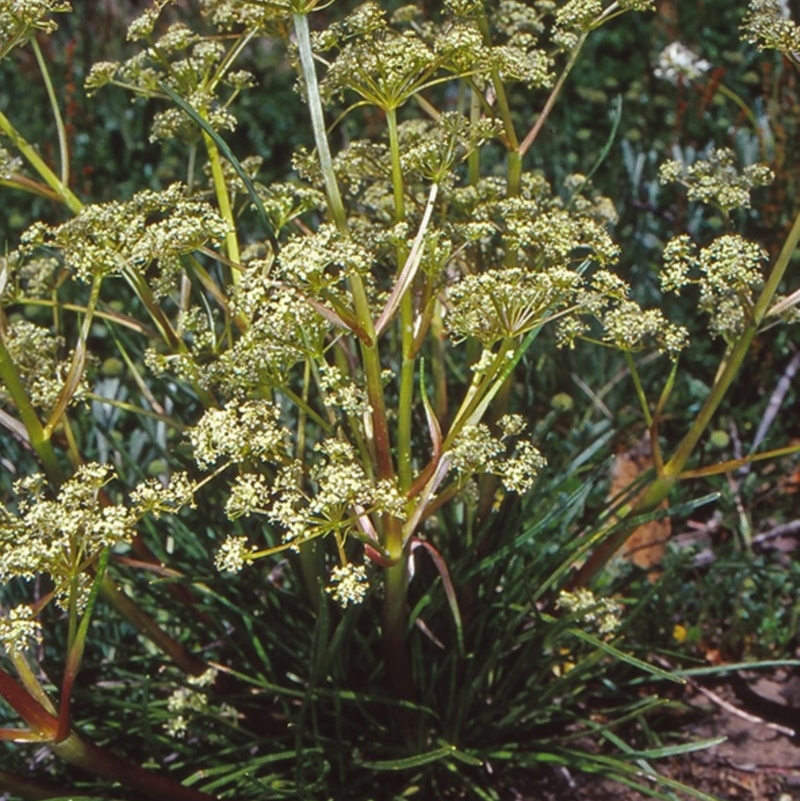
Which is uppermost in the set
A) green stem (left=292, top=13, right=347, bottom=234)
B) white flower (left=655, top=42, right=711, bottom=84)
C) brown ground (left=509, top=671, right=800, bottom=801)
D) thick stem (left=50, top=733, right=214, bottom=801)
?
green stem (left=292, top=13, right=347, bottom=234)

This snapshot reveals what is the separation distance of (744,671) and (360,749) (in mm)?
1095

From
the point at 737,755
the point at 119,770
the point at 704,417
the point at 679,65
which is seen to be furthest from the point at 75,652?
the point at 679,65

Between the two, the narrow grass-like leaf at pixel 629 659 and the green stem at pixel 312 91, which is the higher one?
the green stem at pixel 312 91

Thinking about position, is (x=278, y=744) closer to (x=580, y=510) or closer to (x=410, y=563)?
(x=410, y=563)

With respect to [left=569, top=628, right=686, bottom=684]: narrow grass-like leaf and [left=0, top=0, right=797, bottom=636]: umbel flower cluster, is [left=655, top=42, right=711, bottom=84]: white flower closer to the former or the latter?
[left=0, top=0, right=797, bottom=636]: umbel flower cluster

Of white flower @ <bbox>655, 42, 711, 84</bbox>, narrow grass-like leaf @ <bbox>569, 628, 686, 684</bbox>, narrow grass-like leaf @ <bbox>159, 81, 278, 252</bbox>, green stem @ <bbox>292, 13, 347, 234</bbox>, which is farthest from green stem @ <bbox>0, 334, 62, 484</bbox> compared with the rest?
white flower @ <bbox>655, 42, 711, 84</bbox>

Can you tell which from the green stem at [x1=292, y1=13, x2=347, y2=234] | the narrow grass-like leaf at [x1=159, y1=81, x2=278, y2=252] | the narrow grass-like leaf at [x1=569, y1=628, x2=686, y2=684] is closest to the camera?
the green stem at [x1=292, y1=13, x2=347, y2=234]

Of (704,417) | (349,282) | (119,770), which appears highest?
(349,282)

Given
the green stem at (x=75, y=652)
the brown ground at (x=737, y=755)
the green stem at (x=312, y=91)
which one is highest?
the green stem at (x=312, y=91)

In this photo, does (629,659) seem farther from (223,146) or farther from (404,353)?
(223,146)

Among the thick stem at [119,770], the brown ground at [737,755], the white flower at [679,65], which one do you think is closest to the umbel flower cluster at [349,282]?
the thick stem at [119,770]

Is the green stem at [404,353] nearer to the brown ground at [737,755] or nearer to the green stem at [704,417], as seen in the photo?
the green stem at [704,417]

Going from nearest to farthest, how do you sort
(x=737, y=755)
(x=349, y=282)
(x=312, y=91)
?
1. (x=312, y=91)
2. (x=349, y=282)
3. (x=737, y=755)

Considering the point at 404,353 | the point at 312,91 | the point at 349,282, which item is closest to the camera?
the point at 312,91
